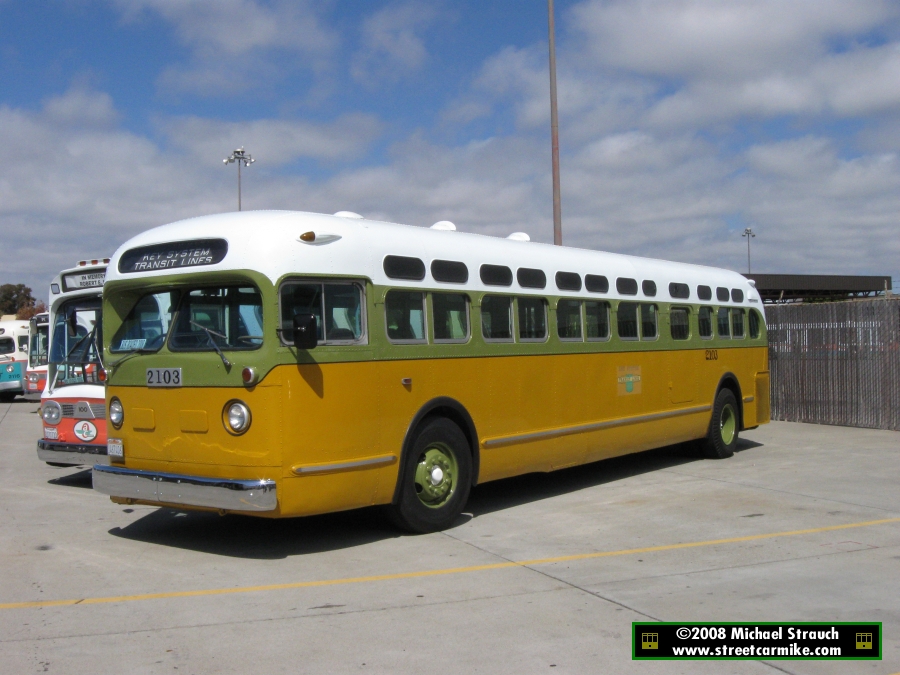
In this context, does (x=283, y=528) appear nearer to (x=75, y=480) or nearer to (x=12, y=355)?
A: (x=75, y=480)

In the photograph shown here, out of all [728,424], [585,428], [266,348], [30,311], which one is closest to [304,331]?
[266,348]

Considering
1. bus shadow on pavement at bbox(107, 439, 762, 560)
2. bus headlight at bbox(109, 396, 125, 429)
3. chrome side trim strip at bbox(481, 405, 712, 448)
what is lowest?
bus shadow on pavement at bbox(107, 439, 762, 560)

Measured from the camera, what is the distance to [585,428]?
10.7 m

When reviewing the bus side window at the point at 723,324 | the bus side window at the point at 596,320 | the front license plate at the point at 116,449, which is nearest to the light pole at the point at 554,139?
the bus side window at the point at 723,324

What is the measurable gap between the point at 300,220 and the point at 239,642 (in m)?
3.52

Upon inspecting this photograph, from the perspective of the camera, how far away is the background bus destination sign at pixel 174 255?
747 centimetres

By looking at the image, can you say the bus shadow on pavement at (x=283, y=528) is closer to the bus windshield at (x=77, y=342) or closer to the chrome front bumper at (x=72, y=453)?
the chrome front bumper at (x=72, y=453)

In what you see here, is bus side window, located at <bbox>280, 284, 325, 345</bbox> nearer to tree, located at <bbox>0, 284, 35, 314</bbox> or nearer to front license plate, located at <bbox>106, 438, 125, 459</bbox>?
front license plate, located at <bbox>106, 438, 125, 459</bbox>

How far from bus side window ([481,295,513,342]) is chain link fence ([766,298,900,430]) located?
10.4 m

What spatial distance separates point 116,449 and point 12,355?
25614mm

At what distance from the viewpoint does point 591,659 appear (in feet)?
16.6

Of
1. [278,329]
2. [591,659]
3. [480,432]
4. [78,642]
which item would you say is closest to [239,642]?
[78,642]

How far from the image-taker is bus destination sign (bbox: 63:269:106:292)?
37.6 feet

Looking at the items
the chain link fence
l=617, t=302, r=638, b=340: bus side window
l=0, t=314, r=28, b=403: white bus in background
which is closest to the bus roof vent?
l=617, t=302, r=638, b=340: bus side window
